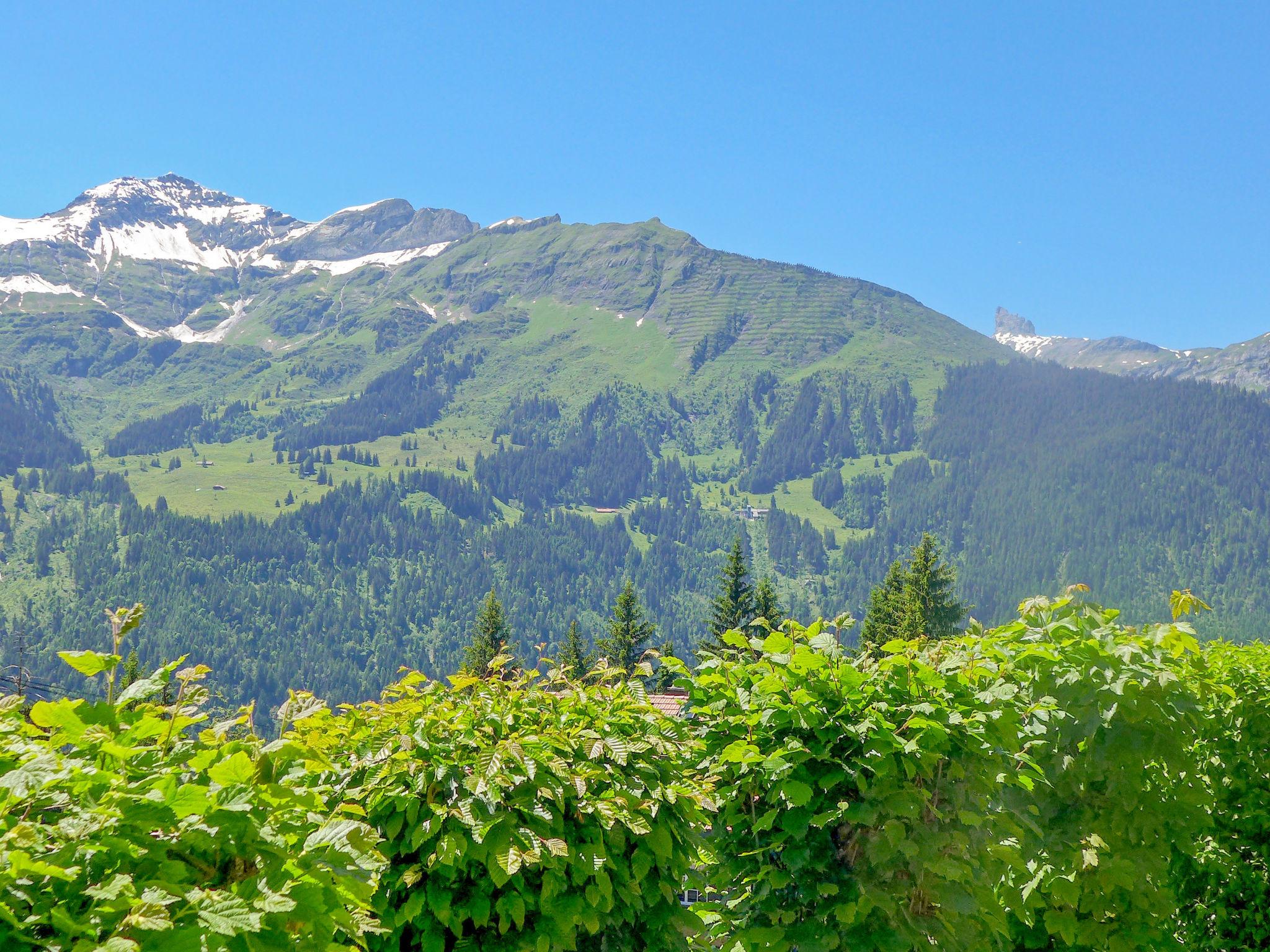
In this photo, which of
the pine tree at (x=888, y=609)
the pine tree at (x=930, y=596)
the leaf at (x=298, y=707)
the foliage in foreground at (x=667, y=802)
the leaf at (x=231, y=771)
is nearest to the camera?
the foliage in foreground at (x=667, y=802)

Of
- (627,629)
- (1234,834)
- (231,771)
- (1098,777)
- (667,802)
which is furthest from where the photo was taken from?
(627,629)

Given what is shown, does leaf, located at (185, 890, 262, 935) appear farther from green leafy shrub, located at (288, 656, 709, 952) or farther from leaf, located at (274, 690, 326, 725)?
green leafy shrub, located at (288, 656, 709, 952)

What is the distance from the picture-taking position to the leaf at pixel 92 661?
3.85 m

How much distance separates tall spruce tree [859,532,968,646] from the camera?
58.1 metres

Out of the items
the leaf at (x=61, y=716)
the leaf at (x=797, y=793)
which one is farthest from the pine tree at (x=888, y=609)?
the leaf at (x=61, y=716)

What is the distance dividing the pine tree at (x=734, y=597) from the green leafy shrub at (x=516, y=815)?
6268 centimetres

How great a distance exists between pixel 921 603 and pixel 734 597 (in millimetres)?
17312

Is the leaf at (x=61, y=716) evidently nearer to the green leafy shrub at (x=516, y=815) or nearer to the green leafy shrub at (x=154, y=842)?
the green leafy shrub at (x=154, y=842)

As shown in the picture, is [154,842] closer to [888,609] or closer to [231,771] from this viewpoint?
[231,771]

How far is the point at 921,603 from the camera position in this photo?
2327 inches

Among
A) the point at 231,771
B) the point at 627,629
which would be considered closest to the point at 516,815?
the point at 231,771

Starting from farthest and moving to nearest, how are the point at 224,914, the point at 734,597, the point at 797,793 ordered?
the point at 734,597
the point at 797,793
the point at 224,914

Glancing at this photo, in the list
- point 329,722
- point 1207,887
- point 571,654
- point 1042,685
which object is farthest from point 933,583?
point 329,722

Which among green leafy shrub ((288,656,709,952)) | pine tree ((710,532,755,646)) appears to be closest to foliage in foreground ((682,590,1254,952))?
green leafy shrub ((288,656,709,952))
